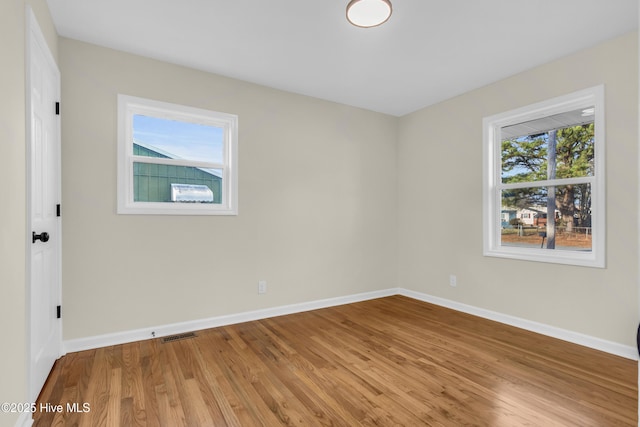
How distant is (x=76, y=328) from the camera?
264 centimetres

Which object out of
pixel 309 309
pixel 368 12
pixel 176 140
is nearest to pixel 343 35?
pixel 368 12

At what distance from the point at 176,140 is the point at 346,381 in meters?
2.70

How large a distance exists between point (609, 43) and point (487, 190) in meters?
1.59

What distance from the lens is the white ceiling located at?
2.27 meters

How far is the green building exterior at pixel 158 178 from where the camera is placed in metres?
2.98

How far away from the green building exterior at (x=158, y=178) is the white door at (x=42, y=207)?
592 millimetres

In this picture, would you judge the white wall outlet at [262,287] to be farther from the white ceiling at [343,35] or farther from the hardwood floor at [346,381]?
the white ceiling at [343,35]

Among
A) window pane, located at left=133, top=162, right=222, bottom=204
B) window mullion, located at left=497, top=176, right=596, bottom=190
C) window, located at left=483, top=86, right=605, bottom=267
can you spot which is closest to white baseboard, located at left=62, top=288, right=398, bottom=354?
window pane, located at left=133, top=162, right=222, bottom=204

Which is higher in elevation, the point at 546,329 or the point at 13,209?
the point at 13,209

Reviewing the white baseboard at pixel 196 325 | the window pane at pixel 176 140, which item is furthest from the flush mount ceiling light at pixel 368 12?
the white baseboard at pixel 196 325

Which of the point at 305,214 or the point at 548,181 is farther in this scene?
the point at 305,214

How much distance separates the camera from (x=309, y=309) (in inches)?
152

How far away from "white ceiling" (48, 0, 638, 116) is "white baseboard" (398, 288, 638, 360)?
8.35 feet

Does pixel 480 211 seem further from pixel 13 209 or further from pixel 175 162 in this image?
pixel 13 209
